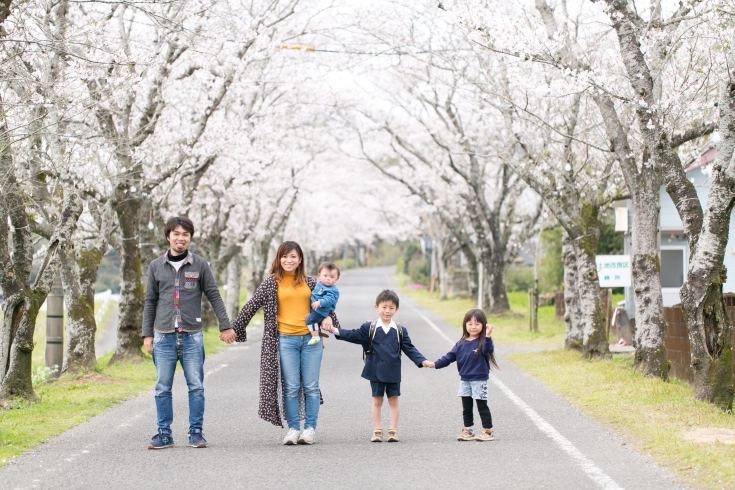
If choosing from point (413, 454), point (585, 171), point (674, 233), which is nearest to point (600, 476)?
point (413, 454)

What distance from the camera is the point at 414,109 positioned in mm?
29547

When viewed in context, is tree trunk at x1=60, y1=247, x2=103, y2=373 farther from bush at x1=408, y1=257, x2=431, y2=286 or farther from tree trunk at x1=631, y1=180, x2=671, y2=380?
bush at x1=408, y1=257, x2=431, y2=286

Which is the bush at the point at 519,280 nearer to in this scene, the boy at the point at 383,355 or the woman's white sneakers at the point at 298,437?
the boy at the point at 383,355

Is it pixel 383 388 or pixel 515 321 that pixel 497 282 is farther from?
pixel 383 388

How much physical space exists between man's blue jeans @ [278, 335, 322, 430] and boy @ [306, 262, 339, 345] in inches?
5.5

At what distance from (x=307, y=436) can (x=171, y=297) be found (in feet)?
5.49

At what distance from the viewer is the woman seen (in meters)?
8.39

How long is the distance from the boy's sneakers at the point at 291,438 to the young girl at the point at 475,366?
1371 millimetres

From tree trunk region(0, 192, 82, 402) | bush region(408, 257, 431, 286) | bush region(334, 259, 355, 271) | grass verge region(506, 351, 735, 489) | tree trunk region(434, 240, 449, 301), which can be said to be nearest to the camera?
grass verge region(506, 351, 735, 489)

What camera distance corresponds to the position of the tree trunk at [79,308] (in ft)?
49.0

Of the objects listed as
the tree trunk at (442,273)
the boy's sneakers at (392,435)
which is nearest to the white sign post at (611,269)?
the boy's sneakers at (392,435)

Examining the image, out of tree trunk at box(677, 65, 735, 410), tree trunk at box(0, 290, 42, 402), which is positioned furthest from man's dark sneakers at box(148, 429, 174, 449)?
tree trunk at box(677, 65, 735, 410)

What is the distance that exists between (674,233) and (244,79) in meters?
12.1

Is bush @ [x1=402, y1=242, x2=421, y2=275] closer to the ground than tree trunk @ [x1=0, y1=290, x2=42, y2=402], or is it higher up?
higher up
